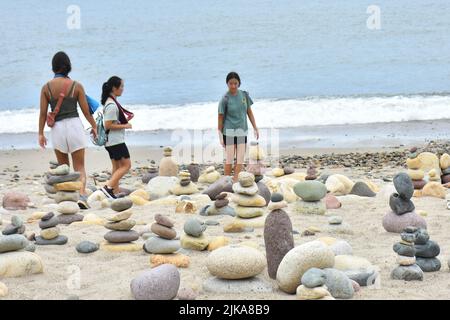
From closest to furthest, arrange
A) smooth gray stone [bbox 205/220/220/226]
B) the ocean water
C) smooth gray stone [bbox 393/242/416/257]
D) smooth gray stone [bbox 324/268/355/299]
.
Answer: smooth gray stone [bbox 324/268/355/299] → smooth gray stone [bbox 393/242/416/257] → smooth gray stone [bbox 205/220/220/226] → the ocean water

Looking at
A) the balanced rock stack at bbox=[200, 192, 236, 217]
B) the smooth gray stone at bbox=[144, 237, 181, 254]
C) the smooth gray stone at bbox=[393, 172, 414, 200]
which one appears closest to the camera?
the smooth gray stone at bbox=[144, 237, 181, 254]

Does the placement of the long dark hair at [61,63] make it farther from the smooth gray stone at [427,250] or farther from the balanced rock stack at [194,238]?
the smooth gray stone at [427,250]

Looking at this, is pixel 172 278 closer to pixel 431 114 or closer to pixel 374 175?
pixel 374 175

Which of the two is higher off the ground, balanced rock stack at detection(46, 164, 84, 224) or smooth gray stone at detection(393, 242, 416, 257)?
balanced rock stack at detection(46, 164, 84, 224)

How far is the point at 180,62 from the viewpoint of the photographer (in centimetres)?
3125

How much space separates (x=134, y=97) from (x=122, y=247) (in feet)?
62.0

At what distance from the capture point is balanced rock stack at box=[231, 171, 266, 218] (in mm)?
7273

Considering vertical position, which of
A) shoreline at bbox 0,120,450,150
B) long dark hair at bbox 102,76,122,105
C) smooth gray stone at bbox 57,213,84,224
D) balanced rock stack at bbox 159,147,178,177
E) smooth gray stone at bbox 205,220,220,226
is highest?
long dark hair at bbox 102,76,122,105

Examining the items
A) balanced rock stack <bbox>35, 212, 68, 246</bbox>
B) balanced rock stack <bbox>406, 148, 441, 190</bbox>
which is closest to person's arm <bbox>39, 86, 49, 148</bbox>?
balanced rock stack <bbox>35, 212, 68, 246</bbox>

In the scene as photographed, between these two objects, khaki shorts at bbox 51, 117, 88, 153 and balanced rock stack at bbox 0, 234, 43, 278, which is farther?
khaki shorts at bbox 51, 117, 88, 153

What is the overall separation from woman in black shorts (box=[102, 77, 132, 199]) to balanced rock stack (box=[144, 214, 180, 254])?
10.1ft

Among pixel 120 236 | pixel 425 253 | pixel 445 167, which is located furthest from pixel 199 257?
pixel 445 167

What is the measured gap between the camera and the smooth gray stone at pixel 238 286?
5.25m

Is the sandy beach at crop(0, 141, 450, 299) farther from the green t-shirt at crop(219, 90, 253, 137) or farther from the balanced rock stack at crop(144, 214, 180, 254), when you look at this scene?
the green t-shirt at crop(219, 90, 253, 137)
